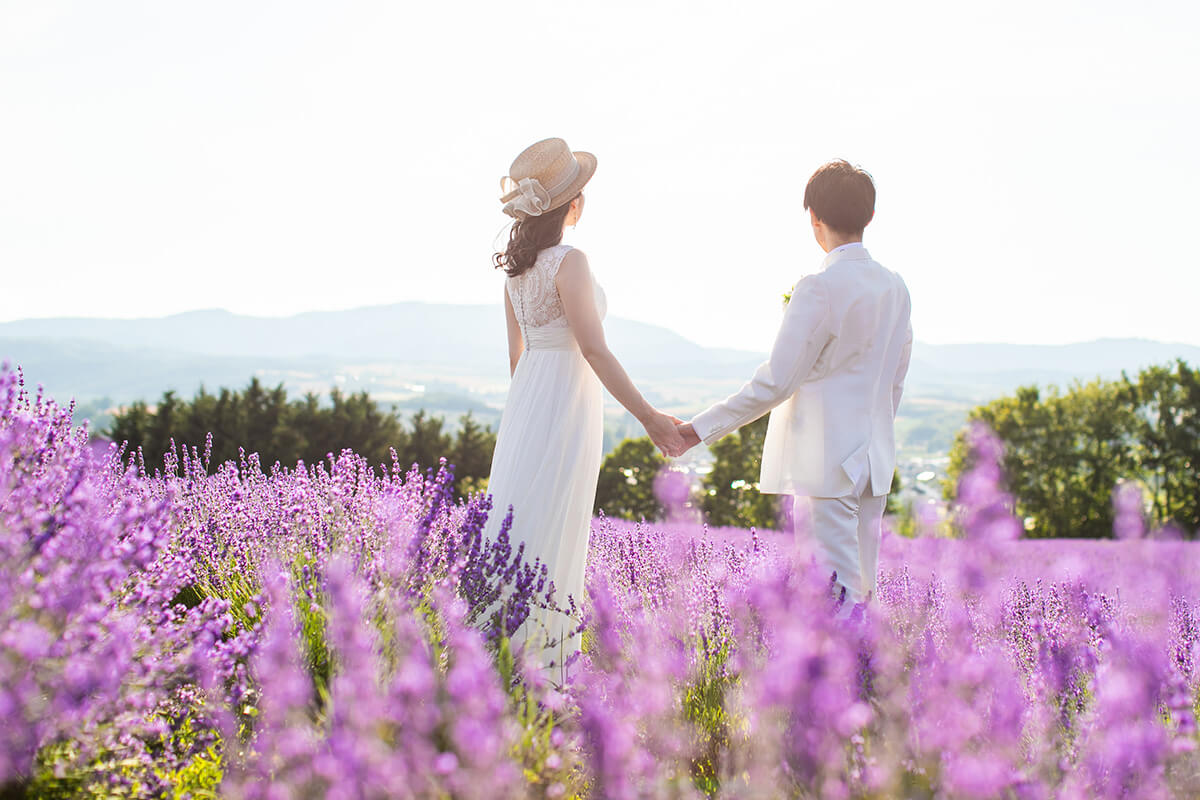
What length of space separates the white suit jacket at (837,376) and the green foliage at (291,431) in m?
9.22

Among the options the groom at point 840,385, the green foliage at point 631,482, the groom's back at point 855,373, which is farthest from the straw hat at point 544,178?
the green foliage at point 631,482

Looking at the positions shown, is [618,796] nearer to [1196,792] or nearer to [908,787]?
[908,787]

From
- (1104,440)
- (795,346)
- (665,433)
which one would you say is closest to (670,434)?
(665,433)

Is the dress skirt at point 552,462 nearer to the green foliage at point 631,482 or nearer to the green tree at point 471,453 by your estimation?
the green foliage at point 631,482

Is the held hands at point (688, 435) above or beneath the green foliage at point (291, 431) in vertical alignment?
above

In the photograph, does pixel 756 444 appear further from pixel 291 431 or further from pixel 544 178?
pixel 544 178

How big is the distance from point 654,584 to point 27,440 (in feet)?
6.81

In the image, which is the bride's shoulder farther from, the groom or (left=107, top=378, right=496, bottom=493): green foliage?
(left=107, top=378, right=496, bottom=493): green foliage

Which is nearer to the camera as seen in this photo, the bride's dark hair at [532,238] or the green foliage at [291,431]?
the bride's dark hair at [532,238]

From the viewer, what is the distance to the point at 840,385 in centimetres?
296

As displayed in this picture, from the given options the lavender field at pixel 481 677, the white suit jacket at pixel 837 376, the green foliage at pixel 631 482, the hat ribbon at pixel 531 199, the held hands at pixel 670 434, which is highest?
the hat ribbon at pixel 531 199

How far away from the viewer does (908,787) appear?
1876 millimetres

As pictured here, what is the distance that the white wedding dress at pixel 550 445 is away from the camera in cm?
316

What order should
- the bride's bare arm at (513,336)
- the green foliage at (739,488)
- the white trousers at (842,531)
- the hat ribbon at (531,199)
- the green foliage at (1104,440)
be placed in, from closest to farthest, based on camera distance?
the white trousers at (842,531) → the hat ribbon at (531,199) → the bride's bare arm at (513,336) → the green foliage at (739,488) → the green foliage at (1104,440)
